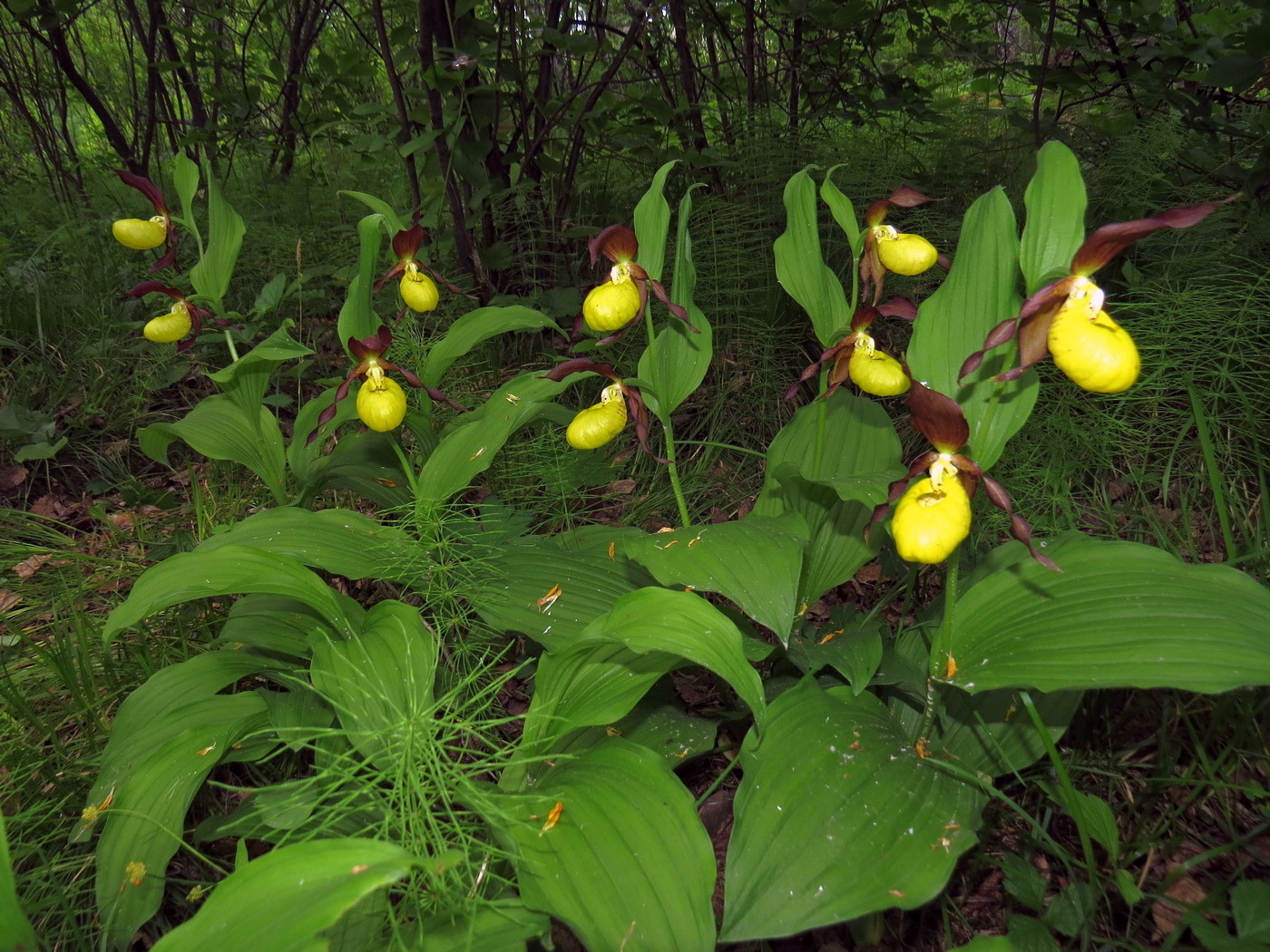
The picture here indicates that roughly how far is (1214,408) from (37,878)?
3179 millimetres

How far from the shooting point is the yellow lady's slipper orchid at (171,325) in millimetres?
2408

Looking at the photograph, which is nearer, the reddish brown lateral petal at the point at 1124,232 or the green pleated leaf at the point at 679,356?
the reddish brown lateral petal at the point at 1124,232

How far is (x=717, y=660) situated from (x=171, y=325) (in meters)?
2.30

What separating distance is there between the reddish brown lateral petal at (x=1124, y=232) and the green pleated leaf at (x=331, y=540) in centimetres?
153

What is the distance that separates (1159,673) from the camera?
3.55 ft

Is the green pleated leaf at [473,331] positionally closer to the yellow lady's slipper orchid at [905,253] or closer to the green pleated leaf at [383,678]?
the green pleated leaf at [383,678]

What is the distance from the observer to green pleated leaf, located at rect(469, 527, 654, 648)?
1.68 metres

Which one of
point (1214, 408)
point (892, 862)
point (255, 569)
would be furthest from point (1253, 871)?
point (255, 569)

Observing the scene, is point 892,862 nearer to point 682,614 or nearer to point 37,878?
point 682,614

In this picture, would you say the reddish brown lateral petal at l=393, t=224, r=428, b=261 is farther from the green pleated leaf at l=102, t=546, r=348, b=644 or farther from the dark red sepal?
the green pleated leaf at l=102, t=546, r=348, b=644

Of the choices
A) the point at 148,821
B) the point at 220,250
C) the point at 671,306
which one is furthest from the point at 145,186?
the point at 148,821

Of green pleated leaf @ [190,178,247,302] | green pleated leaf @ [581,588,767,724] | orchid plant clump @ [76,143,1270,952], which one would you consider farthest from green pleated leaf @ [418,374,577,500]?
green pleated leaf @ [190,178,247,302]

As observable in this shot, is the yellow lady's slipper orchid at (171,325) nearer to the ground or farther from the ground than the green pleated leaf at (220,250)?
nearer to the ground

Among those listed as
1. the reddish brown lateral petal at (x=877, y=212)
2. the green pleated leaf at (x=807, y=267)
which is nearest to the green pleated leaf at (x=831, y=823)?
the green pleated leaf at (x=807, y=267)
